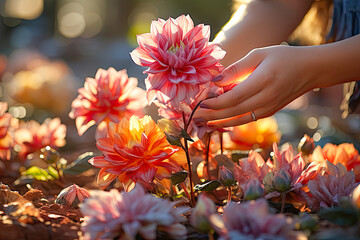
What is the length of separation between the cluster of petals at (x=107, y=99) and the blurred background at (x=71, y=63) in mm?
887

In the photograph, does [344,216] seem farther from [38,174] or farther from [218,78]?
[38,174]

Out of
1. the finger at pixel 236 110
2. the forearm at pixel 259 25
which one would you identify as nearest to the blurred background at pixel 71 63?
the forearm at pixel 259 25

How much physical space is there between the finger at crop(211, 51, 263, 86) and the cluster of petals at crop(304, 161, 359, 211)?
0.94 feet

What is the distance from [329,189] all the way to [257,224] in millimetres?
370

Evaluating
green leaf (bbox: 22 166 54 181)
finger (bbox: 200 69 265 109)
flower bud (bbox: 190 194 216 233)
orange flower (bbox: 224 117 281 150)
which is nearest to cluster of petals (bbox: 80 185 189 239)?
flower bud (bbox: 190 194 216 233)

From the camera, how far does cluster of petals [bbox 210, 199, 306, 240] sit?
598mm

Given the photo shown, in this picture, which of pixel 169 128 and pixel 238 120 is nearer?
pixel 169 128

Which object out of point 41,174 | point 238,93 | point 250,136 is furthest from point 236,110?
point 41,174

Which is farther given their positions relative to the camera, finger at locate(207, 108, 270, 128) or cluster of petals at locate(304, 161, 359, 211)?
finger at locate(207, 108, 270, 128)

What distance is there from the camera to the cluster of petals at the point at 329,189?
884mm

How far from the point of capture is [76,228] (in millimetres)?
834

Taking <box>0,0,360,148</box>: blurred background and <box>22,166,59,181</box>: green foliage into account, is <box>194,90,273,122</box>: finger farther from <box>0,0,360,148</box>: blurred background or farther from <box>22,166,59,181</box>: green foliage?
<box>0,0,360,148</box>: blurred background

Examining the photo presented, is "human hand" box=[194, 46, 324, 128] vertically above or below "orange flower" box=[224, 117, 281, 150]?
above

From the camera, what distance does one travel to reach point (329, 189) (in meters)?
0.90
